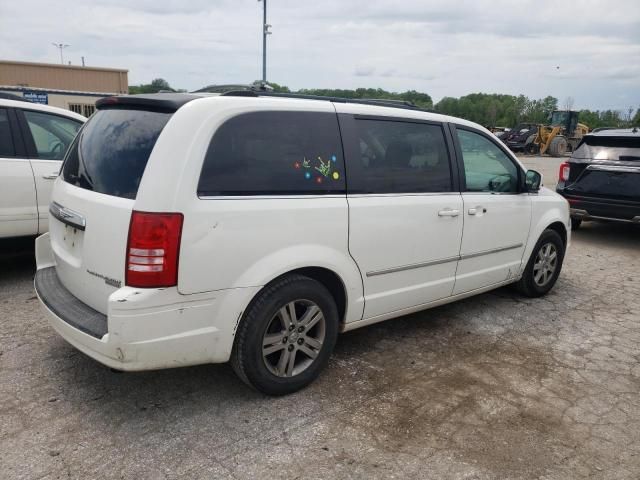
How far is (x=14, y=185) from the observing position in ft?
15.7

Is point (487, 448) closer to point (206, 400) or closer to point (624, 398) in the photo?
point (624, 398)

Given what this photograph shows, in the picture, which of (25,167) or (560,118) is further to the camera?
(560,118)

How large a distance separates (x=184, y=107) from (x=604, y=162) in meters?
6.72

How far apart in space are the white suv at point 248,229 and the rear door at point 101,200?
0.01m

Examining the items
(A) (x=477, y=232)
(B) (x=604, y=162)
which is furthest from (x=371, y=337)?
(B) (x=604, y=162)

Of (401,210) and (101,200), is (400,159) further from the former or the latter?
(101,200)

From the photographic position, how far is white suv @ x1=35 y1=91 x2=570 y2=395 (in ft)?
8.61

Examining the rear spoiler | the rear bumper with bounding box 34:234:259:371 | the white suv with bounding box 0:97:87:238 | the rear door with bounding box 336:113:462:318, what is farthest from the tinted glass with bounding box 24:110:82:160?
the rear door with bounding box 336:113:462:318

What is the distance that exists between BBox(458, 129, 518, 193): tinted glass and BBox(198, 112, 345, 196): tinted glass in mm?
1357

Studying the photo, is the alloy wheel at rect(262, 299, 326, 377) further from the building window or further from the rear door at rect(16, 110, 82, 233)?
the building window

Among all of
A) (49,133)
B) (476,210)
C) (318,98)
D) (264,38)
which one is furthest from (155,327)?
(264,38)

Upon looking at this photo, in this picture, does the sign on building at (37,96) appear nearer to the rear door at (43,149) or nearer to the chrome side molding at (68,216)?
the rear door at (43,149)

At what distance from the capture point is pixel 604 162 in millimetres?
7520

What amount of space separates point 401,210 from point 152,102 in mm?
1684
